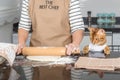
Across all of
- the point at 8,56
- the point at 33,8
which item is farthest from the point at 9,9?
the point at 8,56

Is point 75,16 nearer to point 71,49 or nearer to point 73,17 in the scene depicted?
point 73,17

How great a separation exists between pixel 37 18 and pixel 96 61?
0.56 meters

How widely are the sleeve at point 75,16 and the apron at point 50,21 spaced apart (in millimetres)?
37

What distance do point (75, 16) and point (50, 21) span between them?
0.14 m

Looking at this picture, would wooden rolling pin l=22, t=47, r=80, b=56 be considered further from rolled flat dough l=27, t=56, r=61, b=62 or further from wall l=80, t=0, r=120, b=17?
wall l=80, t=0, r=120, b=17

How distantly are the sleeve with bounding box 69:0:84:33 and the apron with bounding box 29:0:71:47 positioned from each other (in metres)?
0.04

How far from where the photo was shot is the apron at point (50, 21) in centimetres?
147

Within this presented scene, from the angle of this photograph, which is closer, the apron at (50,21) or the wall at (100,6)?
the apron at (50,21)

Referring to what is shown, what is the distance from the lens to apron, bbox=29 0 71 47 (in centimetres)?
147

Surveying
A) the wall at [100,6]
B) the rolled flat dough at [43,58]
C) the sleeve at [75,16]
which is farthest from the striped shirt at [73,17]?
the wall at [100,6]

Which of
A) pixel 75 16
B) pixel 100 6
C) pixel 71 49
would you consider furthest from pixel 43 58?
pixel 100 6

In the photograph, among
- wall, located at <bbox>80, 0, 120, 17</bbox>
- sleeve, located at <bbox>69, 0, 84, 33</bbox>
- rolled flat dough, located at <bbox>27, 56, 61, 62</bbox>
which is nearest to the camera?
rolled flat dough, located at <bbox>27, 56, 61, 62</bbox>

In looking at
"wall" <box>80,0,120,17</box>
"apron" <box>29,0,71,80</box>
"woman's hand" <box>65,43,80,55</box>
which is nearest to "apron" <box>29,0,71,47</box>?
"apron" <box>29,0,71,80</box>

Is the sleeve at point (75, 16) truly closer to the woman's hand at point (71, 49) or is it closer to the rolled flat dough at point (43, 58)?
the woman's hand at point (71, 49)
